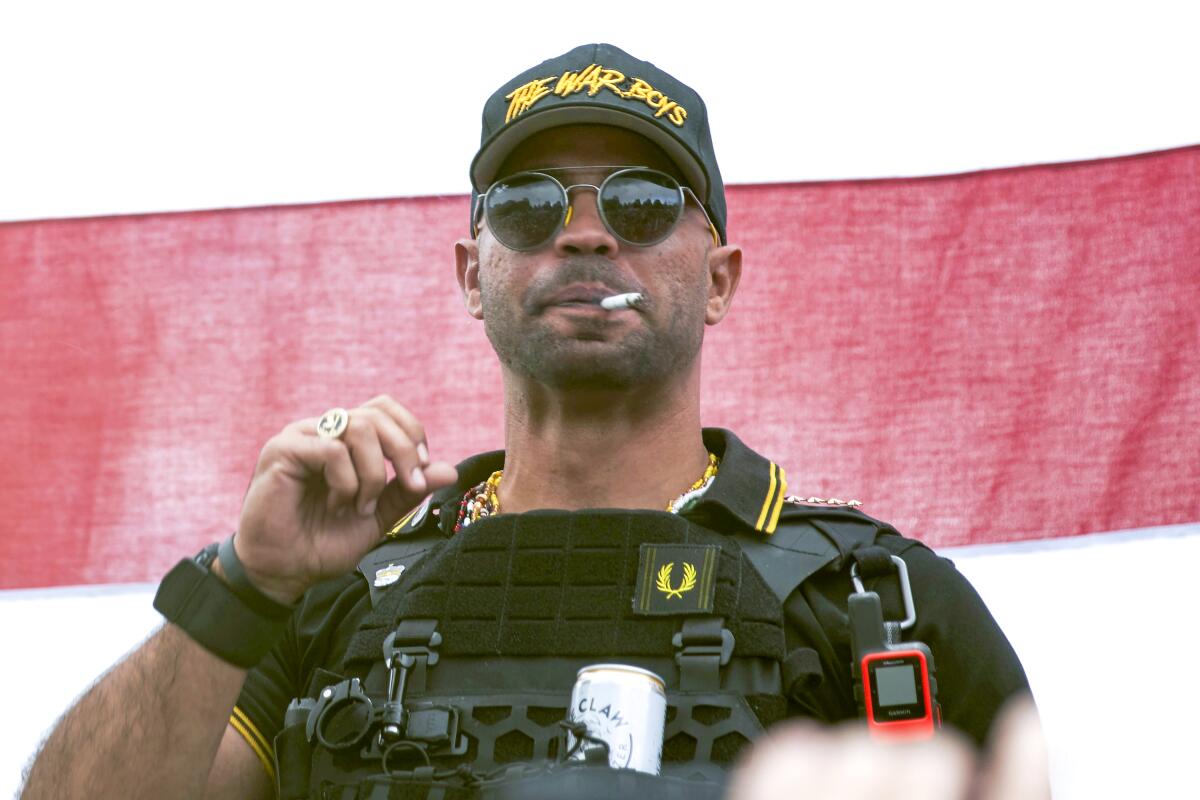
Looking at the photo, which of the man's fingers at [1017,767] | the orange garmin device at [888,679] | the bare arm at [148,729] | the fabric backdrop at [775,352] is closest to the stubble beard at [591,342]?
the orange garmin device at [888,679]

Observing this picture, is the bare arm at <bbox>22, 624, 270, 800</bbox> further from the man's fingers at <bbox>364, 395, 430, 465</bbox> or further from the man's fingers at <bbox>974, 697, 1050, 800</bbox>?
the man's fingers at <bbox>974, 697, 1050, 800</bbox>

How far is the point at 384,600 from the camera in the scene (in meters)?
2.31

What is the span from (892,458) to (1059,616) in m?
0.52

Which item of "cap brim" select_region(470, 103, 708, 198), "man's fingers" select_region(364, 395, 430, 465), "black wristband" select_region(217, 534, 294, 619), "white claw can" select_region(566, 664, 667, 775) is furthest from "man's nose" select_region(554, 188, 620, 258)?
"white claw can" select_region(566, 664, 667, 775)

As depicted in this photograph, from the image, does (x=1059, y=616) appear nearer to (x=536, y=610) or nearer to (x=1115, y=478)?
(x=1115, y=478)

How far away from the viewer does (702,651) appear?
2.06 metres

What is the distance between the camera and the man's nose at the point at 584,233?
2.48 metres

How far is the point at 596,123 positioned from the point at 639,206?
0.21m

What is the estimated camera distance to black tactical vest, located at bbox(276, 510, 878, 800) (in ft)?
6.60

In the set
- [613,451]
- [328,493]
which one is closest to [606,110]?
[613,451]

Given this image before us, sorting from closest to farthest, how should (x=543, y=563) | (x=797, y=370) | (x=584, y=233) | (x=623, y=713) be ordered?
(x=623, y=713), (x=543, y=563), (x=584, y=233), (x=797, y=370)

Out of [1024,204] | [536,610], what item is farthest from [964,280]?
[536,610]

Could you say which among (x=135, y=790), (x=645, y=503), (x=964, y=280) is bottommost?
(x=135, y=790)

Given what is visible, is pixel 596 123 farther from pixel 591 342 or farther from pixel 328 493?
pixel 328 493
